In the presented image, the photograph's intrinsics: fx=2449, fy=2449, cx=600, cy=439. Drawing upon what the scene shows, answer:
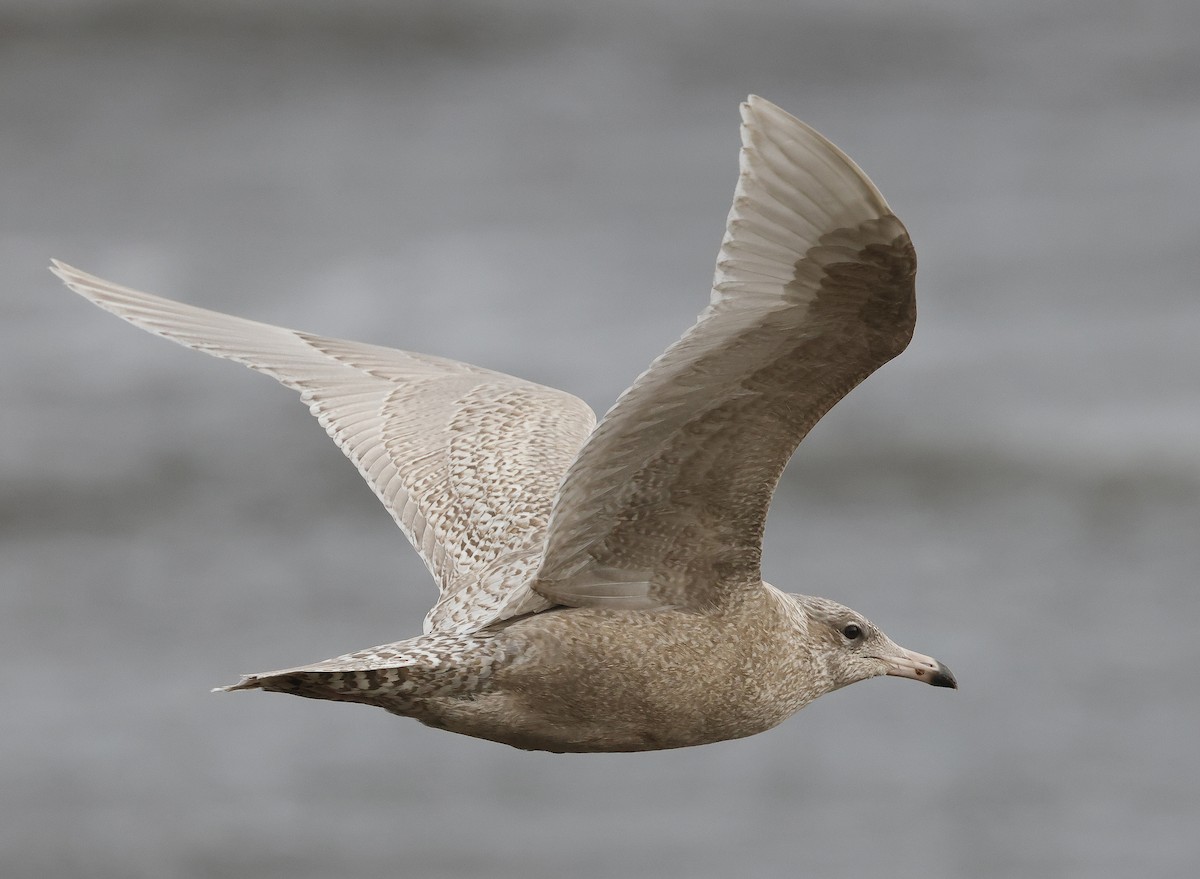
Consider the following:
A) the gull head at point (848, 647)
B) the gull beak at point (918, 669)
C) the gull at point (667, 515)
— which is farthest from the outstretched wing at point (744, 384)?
the gull beak at point (918, 669)

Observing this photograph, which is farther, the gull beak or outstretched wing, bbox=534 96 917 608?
the gull beak

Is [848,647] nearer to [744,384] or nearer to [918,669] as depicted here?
[918,669]

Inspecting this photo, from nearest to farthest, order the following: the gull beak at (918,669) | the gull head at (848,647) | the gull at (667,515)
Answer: the gull at (667,515)
the gull head at (848,647)
the gull beak at (918,669)

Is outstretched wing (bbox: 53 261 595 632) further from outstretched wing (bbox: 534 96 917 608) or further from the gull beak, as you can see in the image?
the gull beak

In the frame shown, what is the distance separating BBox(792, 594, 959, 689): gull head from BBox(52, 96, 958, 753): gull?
1cm

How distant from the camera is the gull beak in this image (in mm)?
11734

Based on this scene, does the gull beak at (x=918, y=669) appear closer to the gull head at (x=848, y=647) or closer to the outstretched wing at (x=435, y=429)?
the gull head at (x=848, y=647)

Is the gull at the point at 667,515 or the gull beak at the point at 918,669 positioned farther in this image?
the gull beak at the point at 918,669

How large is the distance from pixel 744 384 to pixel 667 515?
97 centimetres

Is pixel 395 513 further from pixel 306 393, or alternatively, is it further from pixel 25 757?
pixel 25 757

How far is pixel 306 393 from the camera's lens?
1320cm

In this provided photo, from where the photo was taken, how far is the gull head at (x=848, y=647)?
11266mm

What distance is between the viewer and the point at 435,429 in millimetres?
12938

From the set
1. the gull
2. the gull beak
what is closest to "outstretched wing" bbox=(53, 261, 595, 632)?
the gull
